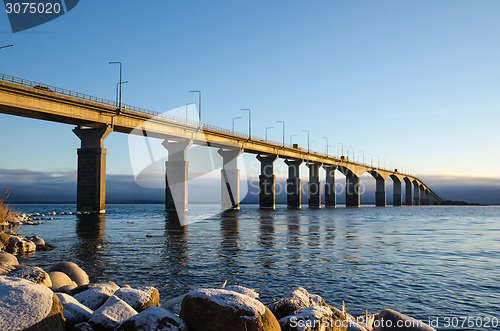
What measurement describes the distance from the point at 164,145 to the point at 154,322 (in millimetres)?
70127

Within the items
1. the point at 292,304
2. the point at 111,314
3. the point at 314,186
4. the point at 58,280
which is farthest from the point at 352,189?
the point at 111,314

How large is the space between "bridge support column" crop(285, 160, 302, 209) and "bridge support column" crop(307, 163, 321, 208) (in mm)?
12319

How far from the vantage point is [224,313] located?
5.39 metres

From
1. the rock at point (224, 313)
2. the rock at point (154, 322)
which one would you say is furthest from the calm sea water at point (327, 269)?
the rock at point (154, 322)

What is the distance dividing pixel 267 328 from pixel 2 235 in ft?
63.1

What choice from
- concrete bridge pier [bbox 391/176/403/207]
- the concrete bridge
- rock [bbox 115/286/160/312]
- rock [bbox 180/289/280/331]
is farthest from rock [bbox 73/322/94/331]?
concrete bridge pier [bbox 391/176/403/207]

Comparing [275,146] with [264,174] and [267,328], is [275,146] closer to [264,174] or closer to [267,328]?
[264,174]

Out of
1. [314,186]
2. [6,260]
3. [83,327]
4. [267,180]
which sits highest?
[267,180]

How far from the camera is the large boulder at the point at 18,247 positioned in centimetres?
1777

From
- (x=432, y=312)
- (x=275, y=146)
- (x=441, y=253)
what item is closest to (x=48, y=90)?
(x=441, y=253)

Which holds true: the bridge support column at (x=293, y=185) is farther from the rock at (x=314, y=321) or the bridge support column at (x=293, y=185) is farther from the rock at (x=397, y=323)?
the rock at (x=314, y=321)

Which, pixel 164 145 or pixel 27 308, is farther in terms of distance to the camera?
pixel 164 145

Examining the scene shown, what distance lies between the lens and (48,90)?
46188mm

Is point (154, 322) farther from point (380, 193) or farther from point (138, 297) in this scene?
point (380, 193)
